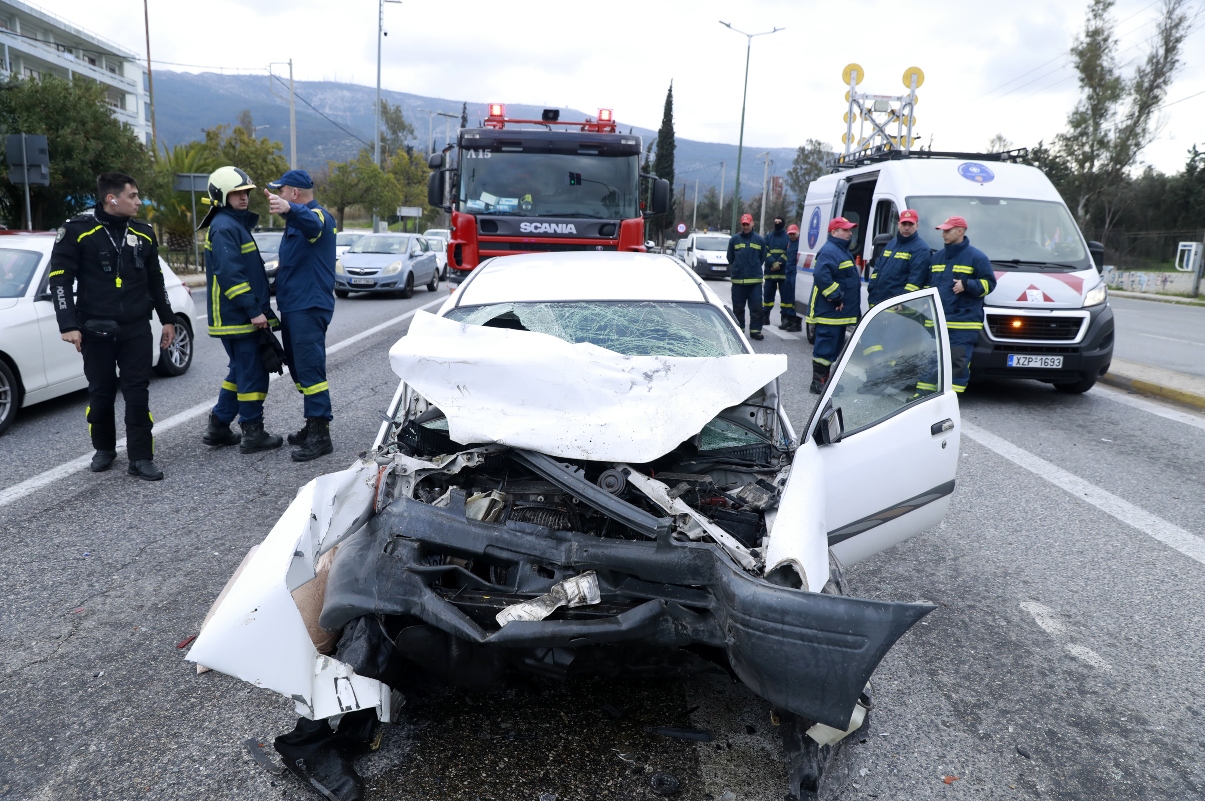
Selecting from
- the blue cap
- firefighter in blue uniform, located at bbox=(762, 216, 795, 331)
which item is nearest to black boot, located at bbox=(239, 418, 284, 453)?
the blue cap

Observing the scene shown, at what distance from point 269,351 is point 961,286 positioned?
579cm

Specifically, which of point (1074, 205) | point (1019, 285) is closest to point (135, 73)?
point (1074, 205)

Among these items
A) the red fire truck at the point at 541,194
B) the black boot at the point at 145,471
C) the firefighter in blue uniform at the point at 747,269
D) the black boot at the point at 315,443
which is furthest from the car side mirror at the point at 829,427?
A: the firefighter in blue uniform at the point at 747,269

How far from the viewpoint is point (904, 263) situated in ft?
26.0

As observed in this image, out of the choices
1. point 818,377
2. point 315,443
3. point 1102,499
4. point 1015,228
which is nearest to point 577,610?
point 315,443

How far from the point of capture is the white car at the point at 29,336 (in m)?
6.18

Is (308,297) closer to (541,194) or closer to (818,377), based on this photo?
(818,377)

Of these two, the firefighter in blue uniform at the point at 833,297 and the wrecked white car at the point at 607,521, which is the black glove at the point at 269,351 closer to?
the wrecked white car at the point at 607,521

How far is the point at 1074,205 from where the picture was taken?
4416 cm

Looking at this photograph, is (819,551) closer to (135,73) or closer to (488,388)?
(488,388)

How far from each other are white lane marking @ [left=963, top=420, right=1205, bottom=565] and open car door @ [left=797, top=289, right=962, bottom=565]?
1.95 m

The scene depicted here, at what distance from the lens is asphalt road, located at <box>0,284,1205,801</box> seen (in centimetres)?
251

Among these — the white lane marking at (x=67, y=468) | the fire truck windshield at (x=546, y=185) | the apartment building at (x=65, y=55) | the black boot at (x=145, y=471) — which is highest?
the apartment building at (x=65, y=55)

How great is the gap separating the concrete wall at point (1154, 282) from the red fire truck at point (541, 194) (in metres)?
26.7
